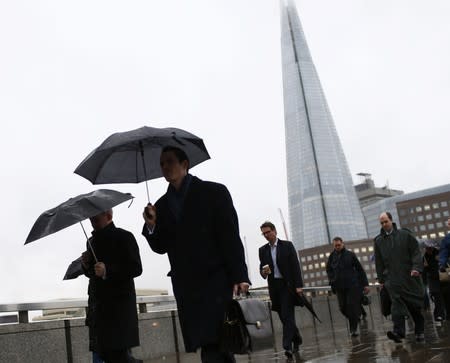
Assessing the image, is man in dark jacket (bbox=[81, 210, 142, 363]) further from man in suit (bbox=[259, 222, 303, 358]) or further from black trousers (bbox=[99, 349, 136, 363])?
man in suit (bbox=[259, 222, 303, 358])

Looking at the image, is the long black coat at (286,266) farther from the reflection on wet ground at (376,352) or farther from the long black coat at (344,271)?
the long black coat at (344,271)

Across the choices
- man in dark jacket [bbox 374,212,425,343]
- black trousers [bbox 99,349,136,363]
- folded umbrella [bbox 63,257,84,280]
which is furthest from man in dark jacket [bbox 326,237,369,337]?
black trousers [bbox 99,349,136,363]

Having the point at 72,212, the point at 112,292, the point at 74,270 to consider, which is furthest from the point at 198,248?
the point at 74,270

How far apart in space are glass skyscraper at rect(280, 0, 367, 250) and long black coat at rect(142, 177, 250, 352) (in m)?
169

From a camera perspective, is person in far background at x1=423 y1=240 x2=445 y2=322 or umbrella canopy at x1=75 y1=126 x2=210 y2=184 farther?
person in far background at x1=423 y1=240 x2=445 y2=322

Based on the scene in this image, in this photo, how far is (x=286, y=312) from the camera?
343 inches

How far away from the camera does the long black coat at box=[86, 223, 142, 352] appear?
188 inches

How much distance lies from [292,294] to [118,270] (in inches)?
178

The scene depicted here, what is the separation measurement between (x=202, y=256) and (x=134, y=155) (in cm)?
213

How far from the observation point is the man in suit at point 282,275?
8.72 metres

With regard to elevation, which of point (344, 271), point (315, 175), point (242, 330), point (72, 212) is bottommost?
point (242, 330)

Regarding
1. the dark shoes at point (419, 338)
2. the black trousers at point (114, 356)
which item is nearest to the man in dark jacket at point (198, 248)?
the black trousers at point (114, 356)

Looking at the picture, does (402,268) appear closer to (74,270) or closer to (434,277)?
(434,277)

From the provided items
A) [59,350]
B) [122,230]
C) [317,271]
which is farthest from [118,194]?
[317,271]
